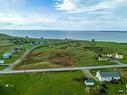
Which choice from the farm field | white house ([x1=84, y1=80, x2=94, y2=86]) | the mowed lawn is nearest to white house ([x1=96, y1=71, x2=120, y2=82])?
white house ([x1=84, y1=80, x2=94, y2=86])

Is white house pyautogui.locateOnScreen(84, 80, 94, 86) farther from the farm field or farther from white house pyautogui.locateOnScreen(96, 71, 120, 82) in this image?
the farm field

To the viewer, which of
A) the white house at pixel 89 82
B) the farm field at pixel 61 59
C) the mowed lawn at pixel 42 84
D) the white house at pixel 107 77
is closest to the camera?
the mowed lawn at pixel 42 84

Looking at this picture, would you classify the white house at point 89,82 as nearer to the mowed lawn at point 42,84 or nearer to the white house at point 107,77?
the mowed lawn at point 42,84

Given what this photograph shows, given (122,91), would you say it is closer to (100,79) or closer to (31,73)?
(100,79)

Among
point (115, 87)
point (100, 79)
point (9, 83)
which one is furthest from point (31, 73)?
point (115, 87)

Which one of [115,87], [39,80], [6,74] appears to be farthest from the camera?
[6,74]

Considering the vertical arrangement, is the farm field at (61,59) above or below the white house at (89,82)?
above

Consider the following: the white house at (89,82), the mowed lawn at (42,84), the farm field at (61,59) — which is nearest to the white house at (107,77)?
the white house at (89,82)

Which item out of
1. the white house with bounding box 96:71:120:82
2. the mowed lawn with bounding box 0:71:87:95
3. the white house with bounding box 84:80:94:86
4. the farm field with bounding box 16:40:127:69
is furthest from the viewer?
the farm field with bounding box 16:40:127:69
